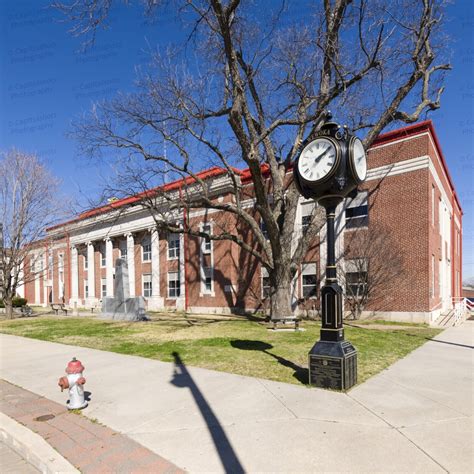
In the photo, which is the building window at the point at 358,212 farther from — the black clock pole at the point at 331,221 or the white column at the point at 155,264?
the white column at the point at 155,264

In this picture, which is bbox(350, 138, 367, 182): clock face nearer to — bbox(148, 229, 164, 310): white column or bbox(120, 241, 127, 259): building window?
bbox(148, 229, 164, 310): white column

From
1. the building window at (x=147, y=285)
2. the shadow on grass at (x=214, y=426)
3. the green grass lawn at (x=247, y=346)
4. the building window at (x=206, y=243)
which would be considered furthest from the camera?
the building window at (x=147, y=285)

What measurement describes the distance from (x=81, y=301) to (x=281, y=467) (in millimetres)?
39186

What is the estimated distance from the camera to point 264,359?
8.43m

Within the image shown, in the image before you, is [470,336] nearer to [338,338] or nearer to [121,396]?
[338,338]

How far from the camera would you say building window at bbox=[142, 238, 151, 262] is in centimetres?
3206

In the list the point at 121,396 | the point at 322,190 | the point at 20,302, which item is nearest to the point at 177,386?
the point at 121,396

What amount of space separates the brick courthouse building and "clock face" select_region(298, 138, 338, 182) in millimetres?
10771

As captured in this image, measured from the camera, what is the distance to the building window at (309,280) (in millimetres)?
20734

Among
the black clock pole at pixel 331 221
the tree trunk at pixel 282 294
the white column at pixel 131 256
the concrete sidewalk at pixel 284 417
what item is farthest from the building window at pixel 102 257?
the black clock pole at pixel 331 221

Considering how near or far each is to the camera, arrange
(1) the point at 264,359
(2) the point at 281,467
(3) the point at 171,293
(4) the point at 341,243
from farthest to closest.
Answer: (3) the point at 171,293 → (4) the point at 341,243 → (1) the point at 264,359 → (2) the point at 281,467

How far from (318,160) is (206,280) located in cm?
2087

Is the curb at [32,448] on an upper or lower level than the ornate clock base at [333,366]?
lower

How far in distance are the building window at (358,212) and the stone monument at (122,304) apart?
12076mm
